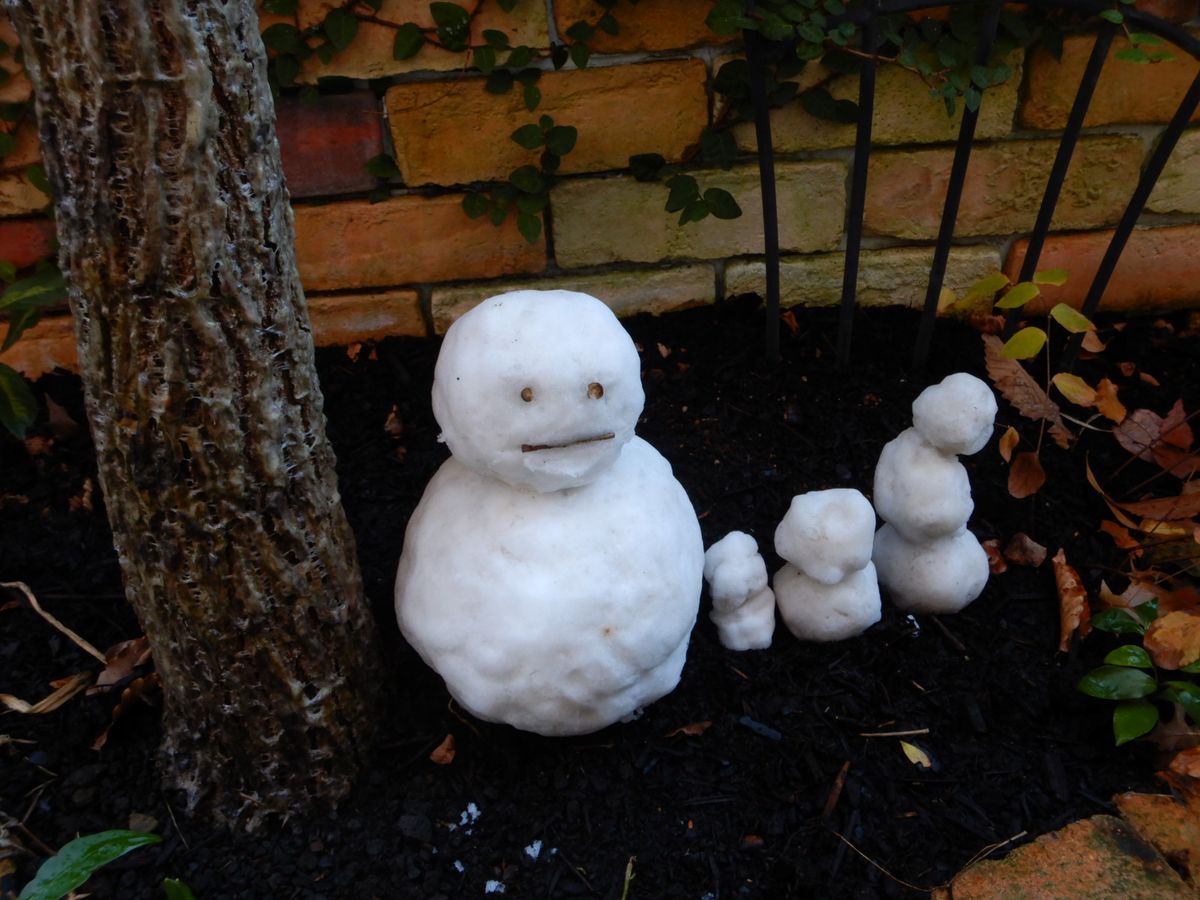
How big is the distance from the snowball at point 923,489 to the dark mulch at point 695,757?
0.66 feet

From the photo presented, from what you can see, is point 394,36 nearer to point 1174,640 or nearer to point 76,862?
point 76,862

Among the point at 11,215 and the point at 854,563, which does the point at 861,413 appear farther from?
the point at 11,215

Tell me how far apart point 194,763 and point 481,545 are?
0.52 metres

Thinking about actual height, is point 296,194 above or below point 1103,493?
above

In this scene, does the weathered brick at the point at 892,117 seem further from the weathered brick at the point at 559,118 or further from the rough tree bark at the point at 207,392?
the rough tree bark at the point at 207,392

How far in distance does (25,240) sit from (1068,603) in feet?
6.56

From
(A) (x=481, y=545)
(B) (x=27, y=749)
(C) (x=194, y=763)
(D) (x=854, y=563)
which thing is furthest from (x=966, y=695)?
(B) (x=27, y=749)

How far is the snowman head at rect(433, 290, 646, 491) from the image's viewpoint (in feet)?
3.82

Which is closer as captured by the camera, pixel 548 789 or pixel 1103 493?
pixel 548 789

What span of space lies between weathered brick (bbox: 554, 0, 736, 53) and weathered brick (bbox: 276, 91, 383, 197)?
0.40m

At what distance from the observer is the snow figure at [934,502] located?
138 cm

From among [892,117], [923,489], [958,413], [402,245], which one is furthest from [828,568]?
[402,245]

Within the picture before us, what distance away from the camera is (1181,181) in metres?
1.98

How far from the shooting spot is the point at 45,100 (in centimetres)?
95
